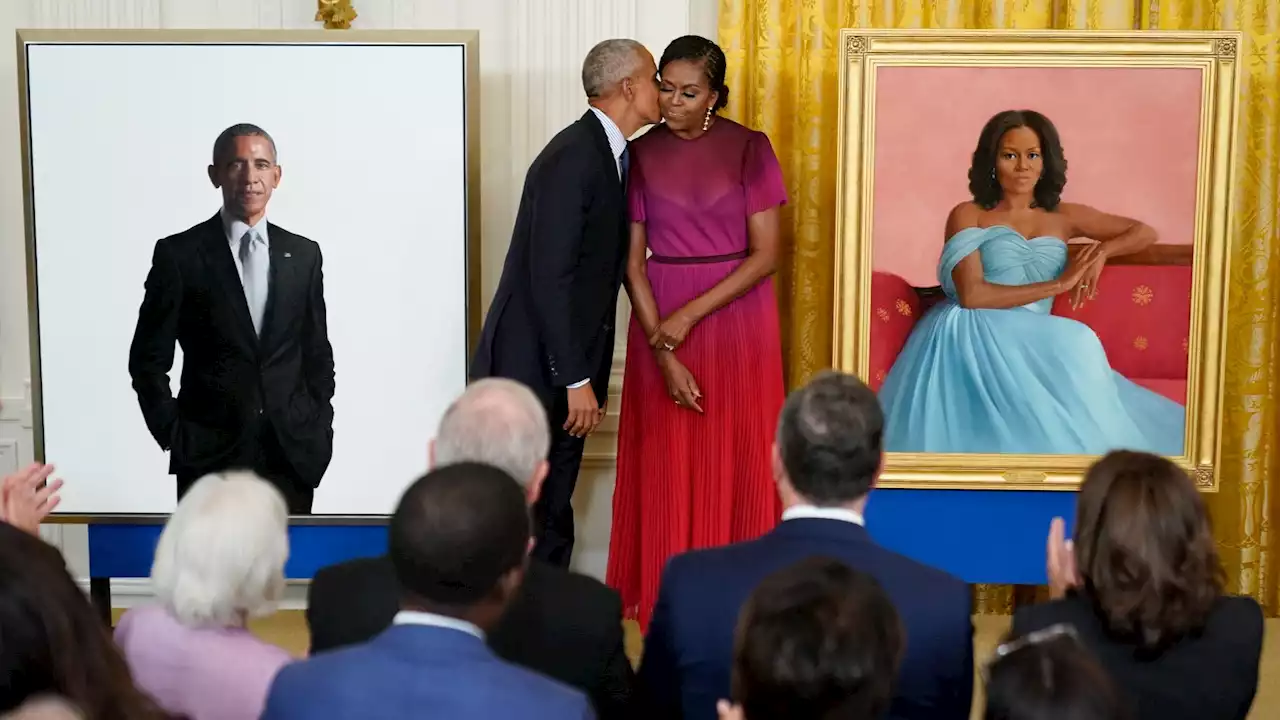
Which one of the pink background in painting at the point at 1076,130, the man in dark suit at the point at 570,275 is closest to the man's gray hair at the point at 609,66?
the man in dark suit at the point at 570,275

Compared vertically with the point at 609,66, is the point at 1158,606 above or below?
below

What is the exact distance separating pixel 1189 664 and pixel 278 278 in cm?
282

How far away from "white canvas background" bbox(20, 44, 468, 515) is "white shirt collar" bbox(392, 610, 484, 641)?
246 cm

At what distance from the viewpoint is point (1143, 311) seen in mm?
3898

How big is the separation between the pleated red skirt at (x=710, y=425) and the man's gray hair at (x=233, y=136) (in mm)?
1182

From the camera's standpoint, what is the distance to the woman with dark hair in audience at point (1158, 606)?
6.19 ft

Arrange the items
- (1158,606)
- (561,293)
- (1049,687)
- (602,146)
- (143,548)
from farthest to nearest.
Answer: (143,548), (602,146), (561,293), (1158,606), (1049,687)

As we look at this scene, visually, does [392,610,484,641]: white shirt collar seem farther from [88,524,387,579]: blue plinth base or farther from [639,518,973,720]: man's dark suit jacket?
[88,524,387,579]: blue plinth base

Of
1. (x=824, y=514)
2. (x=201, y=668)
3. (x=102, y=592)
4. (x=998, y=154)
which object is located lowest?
(x=102, y=592)

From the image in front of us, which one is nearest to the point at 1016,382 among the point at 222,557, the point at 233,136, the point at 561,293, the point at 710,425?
the point at 710,425

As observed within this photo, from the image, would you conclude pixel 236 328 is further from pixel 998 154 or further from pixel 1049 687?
pixel 1049 687

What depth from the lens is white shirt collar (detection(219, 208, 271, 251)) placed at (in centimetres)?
394

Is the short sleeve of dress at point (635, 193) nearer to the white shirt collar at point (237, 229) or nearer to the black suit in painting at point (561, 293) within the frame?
the black suit in painting at point (561, 293)

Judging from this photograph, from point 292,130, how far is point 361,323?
0.59 m
